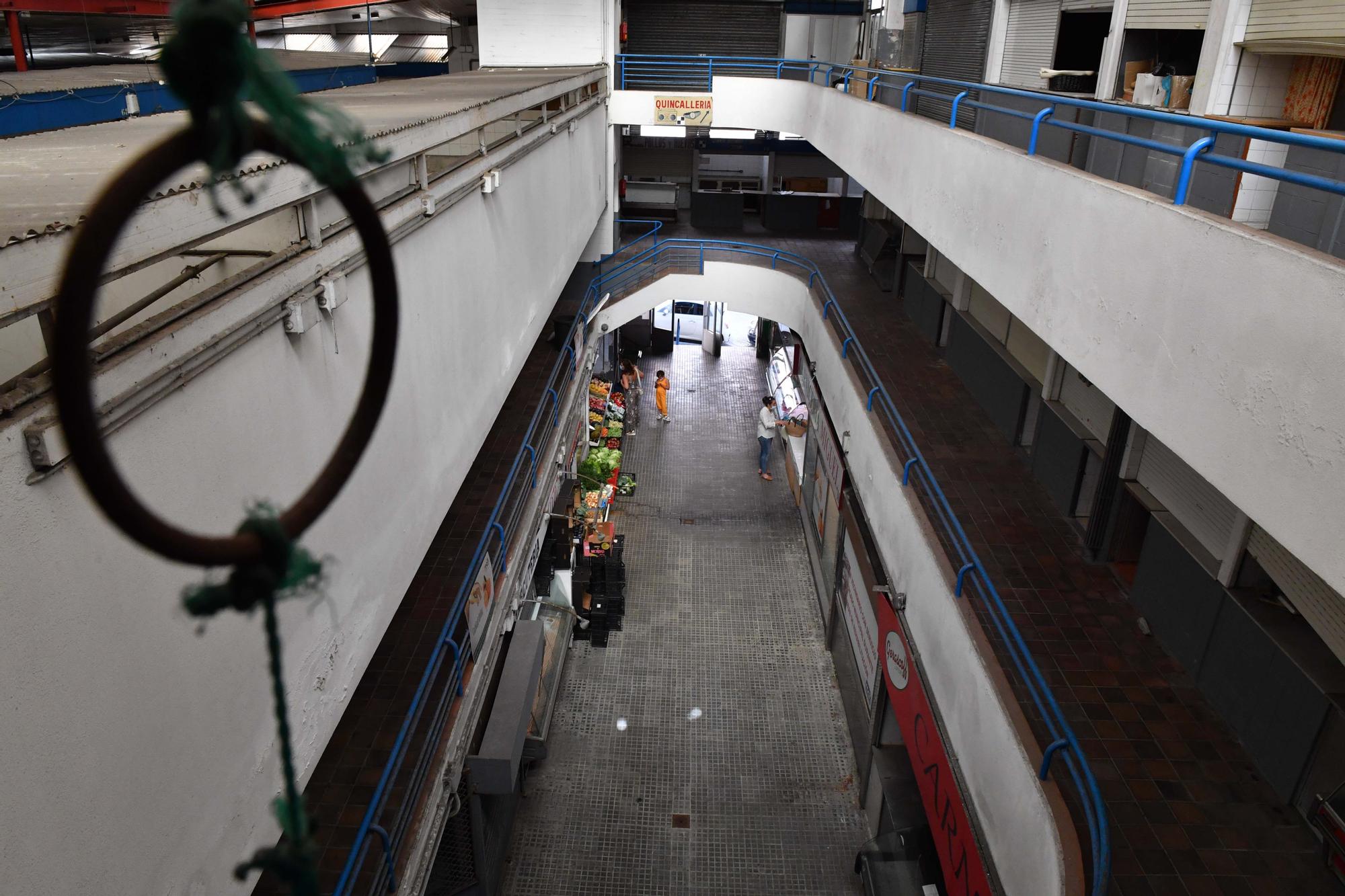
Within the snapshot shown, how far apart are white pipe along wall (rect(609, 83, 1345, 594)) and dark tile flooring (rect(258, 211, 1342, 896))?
7.33 feet

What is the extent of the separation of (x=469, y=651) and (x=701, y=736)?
4.73 m

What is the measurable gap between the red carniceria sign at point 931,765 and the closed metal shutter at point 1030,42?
19.0ft

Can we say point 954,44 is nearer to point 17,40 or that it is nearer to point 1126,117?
point 1126,117

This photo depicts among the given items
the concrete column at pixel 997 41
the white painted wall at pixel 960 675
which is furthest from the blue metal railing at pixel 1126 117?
the white painted wall at pixel 960 675

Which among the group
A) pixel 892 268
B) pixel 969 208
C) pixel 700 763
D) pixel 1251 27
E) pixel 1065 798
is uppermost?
pixel 1251 27

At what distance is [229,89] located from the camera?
0.90 meters

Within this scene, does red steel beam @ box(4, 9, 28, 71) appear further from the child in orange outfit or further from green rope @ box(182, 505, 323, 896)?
green rope @ box(182, 505, 323, 896)

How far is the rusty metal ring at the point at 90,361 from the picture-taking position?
2.64ft

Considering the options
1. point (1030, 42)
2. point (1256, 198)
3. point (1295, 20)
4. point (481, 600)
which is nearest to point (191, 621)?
point (481, 600)

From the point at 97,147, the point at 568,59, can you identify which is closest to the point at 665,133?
the point at 568,59

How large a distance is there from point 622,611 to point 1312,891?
8705mm

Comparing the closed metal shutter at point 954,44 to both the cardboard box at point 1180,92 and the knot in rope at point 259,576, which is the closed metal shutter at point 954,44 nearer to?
the cardboard box at point 1180,92

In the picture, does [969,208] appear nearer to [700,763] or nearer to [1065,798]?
[1065,798]

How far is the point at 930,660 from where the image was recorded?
709 cm
